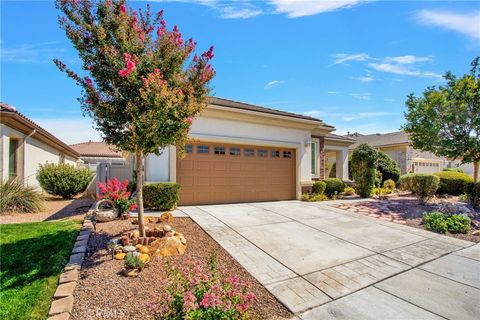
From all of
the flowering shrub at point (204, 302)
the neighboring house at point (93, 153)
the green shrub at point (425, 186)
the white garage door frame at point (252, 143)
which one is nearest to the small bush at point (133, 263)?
the flowering shrub at point (204, 302)

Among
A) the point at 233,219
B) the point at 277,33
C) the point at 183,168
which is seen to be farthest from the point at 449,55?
the point at 183,168

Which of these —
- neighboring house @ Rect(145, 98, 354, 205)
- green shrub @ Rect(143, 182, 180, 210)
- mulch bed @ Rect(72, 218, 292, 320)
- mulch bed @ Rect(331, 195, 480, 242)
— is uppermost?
neighboring house @ Rect(145, 98, 354, 205)

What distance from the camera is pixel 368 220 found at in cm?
809

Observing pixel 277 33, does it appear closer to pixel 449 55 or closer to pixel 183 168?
pixel 183 168

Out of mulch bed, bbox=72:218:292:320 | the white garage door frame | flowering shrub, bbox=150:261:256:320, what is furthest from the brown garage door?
flowering shrub, bbox=150:261:256:320

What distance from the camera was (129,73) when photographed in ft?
13.6

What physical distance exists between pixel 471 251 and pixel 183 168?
28.3 feet

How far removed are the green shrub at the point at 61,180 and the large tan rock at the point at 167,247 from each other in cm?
1045

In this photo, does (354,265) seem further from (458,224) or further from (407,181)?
(407,181)

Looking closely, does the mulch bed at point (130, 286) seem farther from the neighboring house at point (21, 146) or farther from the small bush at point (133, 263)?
the neighboring house at point (21, 146)

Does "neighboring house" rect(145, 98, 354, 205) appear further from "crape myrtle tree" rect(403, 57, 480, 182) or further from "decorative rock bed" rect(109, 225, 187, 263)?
"crape myrtle tree" rect(403, 57, 480, 182)

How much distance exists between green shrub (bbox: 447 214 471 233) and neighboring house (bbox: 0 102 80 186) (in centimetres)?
1515

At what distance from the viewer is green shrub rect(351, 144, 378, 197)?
1312cm

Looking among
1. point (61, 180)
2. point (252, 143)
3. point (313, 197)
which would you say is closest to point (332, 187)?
point (313, 197)
